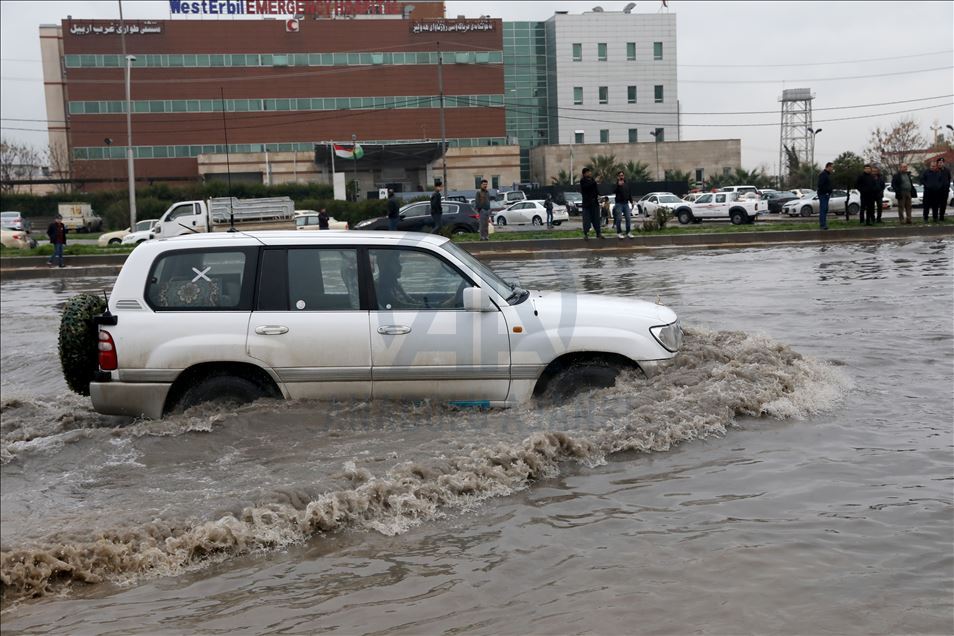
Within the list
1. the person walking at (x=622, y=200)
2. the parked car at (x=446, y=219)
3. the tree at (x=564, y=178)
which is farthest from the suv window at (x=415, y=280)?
the tree at (x=564, y=178)

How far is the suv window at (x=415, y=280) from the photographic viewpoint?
23.8 feet

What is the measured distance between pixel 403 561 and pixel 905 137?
87246 mm

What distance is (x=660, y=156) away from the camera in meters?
94.9

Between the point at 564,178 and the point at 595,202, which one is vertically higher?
the point at 564,178

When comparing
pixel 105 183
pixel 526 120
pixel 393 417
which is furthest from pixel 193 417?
pixel 526 120

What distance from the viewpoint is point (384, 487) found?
5.76 m

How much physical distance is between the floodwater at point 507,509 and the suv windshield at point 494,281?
91 centimetres

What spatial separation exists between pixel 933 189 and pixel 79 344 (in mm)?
25462

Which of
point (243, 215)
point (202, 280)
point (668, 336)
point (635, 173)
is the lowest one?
point (668, 336)

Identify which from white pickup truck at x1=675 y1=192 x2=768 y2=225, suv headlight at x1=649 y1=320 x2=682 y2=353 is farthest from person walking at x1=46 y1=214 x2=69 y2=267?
white pickup truck at x1=675 y1=192 x2=768 y2=225

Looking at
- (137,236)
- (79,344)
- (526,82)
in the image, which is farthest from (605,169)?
(79,344)

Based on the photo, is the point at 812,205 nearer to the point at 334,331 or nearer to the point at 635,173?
the point at 635,173

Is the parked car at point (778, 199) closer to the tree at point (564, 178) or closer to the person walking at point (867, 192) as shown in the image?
the person walking at point (867, 192)

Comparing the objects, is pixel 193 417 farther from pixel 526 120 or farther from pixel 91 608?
pixel 526 120
